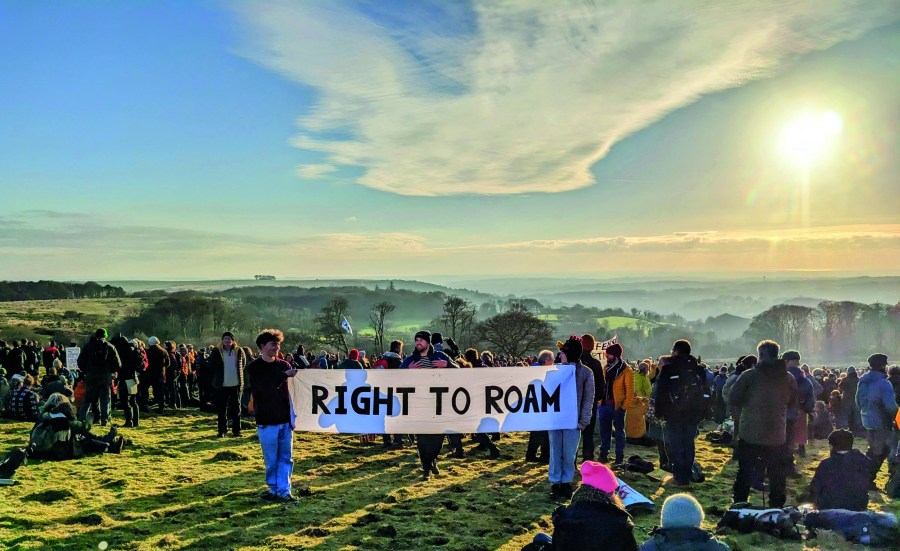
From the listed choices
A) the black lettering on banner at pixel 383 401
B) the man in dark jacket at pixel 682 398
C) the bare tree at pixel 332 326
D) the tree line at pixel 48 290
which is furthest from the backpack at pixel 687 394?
the tree line at pixel 48 290

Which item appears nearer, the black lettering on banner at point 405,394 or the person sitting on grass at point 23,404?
the black lettering on banner at point 405,394

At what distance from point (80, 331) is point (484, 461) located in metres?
84.2

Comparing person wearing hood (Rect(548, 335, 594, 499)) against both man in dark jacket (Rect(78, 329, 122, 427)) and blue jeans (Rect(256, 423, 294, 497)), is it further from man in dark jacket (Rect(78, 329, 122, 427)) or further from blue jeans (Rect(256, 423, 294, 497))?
man in dark jacket (Rect(78, 329, 122, 427))

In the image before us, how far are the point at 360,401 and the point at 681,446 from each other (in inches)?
205

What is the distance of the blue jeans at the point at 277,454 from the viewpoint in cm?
772

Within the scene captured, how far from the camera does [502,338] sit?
78938 mm

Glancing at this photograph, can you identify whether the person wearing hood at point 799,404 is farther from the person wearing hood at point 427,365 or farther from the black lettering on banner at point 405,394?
the black lettering on banner at point 405,394

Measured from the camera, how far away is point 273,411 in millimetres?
7641

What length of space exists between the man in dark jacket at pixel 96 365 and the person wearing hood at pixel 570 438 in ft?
30.8

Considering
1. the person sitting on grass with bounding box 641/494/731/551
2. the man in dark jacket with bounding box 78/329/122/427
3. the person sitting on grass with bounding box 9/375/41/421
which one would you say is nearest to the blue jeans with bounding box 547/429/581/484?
the person sitting on grass with bounding box 641/494/731/551

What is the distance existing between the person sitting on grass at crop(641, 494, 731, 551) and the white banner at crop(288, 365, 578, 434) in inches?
181

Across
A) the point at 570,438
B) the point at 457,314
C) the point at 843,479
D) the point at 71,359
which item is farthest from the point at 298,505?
the point at 457,314

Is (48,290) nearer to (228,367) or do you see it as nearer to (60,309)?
(60,309)

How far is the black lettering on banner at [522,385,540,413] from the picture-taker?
8.62 m
